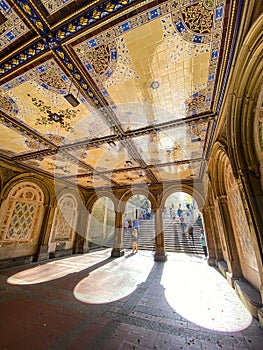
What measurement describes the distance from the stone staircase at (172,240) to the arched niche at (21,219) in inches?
310

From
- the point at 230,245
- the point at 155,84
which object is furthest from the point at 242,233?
the point at 155,84

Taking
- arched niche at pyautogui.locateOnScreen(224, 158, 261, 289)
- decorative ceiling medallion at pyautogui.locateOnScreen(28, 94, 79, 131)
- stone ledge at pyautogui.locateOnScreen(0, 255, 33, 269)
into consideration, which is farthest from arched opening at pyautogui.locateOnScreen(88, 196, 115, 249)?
arched niche at pyautogui.locateOnScreen(224, 158, 261, 289)

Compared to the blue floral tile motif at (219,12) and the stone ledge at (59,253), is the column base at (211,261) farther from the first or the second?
the blue floral tile motif at (219,12)

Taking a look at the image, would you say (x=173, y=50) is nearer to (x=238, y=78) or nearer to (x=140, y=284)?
(x=238, y=78)

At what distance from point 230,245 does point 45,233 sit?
28.7 ft

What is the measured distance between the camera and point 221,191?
503 centimetres

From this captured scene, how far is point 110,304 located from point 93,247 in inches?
395

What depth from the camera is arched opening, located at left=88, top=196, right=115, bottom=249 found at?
1268 cm

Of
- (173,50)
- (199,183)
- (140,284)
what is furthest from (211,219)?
(173,50)

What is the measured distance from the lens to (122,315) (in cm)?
299

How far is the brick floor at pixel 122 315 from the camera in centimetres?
228

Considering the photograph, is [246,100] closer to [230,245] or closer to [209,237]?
[230,245]

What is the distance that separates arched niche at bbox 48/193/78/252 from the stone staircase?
5408mm

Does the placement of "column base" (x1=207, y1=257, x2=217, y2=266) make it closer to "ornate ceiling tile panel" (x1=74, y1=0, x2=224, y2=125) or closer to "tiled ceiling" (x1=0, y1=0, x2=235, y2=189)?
"tiled ceiling" (x1=0, y1=0, x2=235, y2=189)
